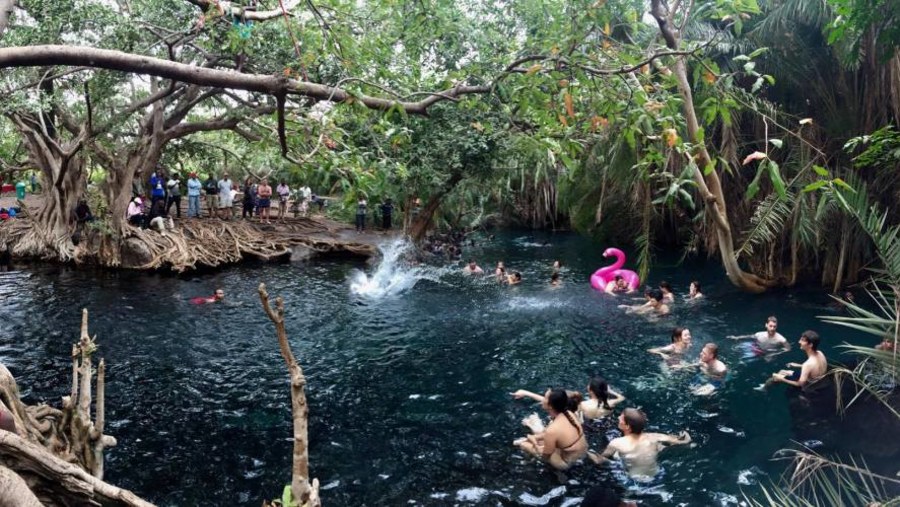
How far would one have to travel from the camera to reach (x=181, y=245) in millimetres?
19078

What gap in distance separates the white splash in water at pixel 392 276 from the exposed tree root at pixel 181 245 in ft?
3.43

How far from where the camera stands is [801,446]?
7.11 m

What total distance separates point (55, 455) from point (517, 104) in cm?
476

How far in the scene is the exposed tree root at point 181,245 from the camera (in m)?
18.7

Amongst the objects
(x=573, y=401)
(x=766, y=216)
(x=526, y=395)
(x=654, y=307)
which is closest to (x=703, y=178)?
(x=766, y=216)

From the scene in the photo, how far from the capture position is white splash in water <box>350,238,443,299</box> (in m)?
17.3

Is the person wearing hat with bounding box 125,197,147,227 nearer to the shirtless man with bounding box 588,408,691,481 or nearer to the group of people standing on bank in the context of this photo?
the group of people standing on bank

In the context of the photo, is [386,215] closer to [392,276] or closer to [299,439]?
[392,276]

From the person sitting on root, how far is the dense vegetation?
2535 millimetres

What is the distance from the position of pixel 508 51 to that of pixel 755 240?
6890 mm

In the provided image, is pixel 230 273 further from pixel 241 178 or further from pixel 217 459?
pixel 241 178

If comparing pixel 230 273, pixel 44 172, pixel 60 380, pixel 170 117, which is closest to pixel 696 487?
pixel 60 380

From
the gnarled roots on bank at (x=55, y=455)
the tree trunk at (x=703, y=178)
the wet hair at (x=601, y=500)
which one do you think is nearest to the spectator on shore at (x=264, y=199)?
the tree trunk at (x=703, y=178)

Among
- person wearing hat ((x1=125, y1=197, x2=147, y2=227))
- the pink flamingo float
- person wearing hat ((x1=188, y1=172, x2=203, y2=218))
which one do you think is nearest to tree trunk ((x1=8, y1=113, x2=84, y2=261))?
person wearing hat ((x1=125, y1=197, x2=147, y2=227))
